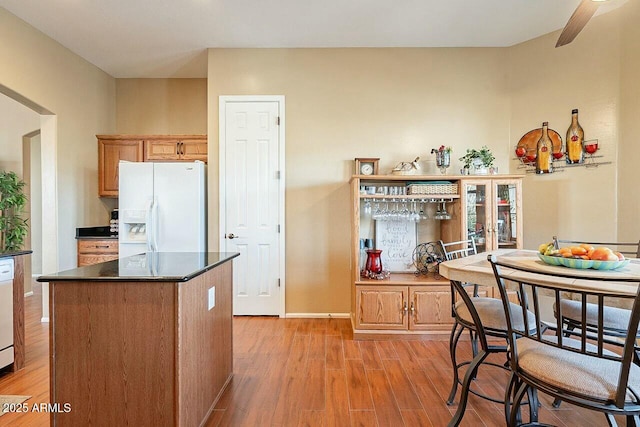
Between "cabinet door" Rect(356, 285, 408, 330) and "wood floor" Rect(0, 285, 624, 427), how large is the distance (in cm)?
17

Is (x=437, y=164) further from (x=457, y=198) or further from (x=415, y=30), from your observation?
(x=415, y=30)

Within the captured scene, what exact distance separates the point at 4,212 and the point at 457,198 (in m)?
5.88

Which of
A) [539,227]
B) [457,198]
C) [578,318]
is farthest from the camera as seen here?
[539,227]

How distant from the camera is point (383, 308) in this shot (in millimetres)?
3096

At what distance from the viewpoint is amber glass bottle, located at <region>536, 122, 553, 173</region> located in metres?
3.39

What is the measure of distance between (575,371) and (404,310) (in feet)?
6.36

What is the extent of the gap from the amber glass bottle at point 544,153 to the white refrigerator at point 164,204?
380 cm

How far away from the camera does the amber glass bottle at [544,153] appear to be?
3391mm

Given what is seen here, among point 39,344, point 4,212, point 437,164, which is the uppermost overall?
point 437,164

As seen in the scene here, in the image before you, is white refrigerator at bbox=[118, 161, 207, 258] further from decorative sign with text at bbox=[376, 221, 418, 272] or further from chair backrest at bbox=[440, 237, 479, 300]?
chair backrest at bbox=[440, 237, 479, 300]

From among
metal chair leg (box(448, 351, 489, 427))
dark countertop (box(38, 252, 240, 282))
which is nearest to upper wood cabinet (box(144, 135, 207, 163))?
dark countertop (box(38, 252, 240, 282))

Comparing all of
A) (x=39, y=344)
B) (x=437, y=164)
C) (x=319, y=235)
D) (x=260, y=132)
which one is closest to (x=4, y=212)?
(x=39, y=344)

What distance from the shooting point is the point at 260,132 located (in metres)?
3.69

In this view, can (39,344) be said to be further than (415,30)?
No
